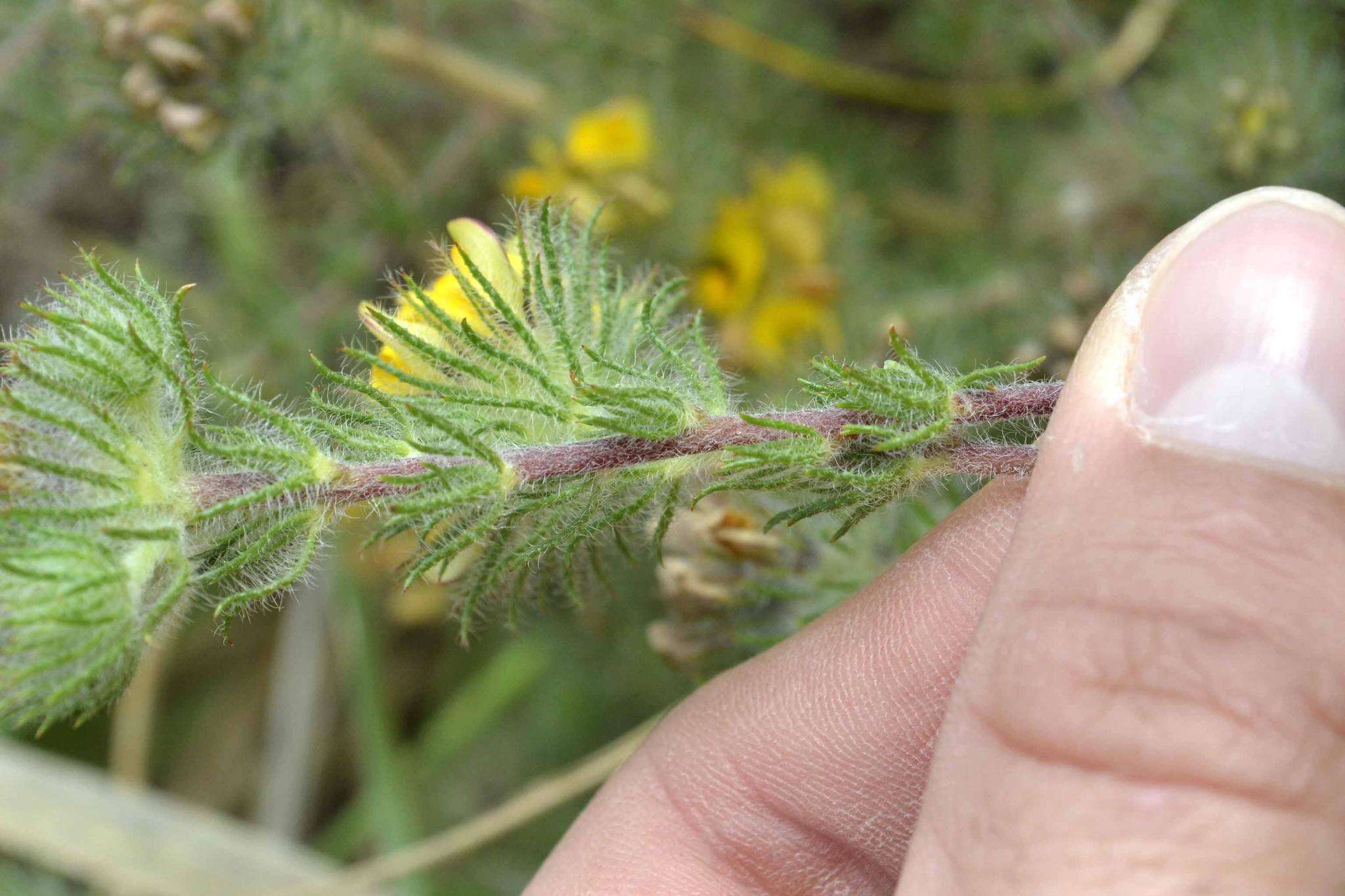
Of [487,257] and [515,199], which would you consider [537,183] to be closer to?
[515,199]

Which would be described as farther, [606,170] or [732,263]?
[732,263]

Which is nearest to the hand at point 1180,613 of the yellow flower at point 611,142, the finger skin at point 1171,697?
the finger skin at point 1171,697

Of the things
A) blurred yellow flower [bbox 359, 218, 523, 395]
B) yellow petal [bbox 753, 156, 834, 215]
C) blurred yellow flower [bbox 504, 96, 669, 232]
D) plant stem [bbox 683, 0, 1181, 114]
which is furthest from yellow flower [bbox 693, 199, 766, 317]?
blurred yellow flower [bbox 359, 218, 523, 395]

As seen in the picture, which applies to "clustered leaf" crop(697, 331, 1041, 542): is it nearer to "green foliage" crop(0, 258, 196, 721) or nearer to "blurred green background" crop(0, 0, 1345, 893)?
"green foliage" crop(0, 258, 196, 721)

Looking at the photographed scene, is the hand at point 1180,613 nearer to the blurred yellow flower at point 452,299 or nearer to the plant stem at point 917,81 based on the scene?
the blurred yellow flower at point 452,299

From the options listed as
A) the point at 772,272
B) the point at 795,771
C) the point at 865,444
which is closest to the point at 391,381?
the point at 865,444

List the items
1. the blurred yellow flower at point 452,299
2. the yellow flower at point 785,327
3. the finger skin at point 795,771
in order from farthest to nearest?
the yellow flower at point 785,327 → the finger skin at point 795,771 → the blurred yellow flower at point 452,299

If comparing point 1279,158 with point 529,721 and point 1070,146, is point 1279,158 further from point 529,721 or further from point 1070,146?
point 529,721
